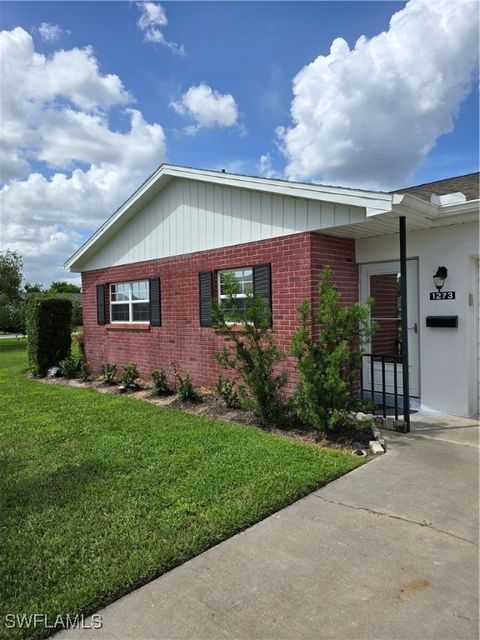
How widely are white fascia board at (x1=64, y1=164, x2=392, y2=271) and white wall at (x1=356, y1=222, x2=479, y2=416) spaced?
4.80 feet

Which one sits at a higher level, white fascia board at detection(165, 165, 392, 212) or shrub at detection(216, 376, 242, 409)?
white fascia board at detection(165, 165, 392, 212)

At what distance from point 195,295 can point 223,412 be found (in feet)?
8.64

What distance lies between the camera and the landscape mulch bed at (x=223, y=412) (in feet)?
16.6

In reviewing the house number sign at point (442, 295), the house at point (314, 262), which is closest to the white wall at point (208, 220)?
the house at point (314, 262)

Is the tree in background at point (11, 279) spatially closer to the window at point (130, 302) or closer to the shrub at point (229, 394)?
the window at point (130, 302)

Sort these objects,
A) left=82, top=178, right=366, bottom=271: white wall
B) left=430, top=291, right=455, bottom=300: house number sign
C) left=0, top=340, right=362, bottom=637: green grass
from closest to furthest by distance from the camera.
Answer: left=0, top=340, right=362, bottom=637: green grass → left=430, top=291, right=455, bottom=300: house number sign → left=82, top=178, right=366, bottom=271: white wall

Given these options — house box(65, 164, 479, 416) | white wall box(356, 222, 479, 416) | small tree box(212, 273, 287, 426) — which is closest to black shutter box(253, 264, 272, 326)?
house box(65, 164, 479, 416)

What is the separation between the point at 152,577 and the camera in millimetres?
2559

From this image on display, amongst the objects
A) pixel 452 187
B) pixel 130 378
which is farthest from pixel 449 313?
pixel 130 378

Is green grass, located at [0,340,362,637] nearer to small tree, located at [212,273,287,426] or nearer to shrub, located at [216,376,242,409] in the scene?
small tree, located at [212,273,287,426]

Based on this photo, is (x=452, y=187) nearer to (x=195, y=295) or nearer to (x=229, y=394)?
(x=195, y=295)

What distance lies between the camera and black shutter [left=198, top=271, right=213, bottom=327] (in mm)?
7879

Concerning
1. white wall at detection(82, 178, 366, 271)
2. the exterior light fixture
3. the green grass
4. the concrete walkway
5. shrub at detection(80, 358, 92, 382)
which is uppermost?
white wall at detection(82, 178, 366, 271)

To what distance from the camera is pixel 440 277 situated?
5969 mm
